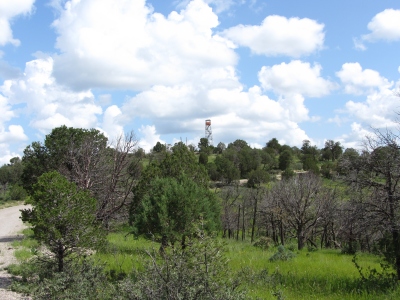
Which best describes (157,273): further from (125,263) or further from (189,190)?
(125,263)

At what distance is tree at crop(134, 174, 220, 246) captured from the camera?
13578mm

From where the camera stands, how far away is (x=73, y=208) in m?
10.4

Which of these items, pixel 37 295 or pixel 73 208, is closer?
pixel 37 295

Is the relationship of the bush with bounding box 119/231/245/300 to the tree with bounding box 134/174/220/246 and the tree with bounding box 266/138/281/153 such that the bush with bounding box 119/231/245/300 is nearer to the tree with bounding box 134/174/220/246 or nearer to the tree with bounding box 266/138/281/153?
the tree with bounding box 134/174/220/246

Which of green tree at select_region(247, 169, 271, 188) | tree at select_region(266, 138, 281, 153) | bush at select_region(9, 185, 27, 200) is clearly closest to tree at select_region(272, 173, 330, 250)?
green tree at select_region(247, 169, 271, 188)

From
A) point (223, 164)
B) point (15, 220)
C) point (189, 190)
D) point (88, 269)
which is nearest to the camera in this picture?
point (88, 269)

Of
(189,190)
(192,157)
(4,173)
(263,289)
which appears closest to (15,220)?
(192,157)

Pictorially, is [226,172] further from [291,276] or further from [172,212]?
[291,276]

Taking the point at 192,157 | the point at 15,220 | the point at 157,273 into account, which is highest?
the point at 192,157

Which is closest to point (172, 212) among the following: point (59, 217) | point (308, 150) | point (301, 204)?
point (59, 217)

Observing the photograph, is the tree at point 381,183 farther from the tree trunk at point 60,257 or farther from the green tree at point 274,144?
the green tree at point 274,144

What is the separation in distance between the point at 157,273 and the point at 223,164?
63971 mm

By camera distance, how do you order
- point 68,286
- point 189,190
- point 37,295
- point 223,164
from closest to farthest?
point 37,295, point 68,286, point 189,190, point 223,164

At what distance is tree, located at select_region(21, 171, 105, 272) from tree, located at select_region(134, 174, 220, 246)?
128 inches
